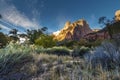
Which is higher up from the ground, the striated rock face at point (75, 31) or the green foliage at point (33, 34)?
the striated rock face at point (75, 31)

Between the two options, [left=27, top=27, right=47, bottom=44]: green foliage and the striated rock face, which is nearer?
[left=27, top=27, right=47, bottom=44]: green foliage

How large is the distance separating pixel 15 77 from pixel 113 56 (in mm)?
3261

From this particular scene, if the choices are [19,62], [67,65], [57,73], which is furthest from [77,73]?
[19,62]

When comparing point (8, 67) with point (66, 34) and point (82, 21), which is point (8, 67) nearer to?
point (66, 34)

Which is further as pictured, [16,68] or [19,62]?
[19,62]

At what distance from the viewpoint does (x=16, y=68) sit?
6.86 m

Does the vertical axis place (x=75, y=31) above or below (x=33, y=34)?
above

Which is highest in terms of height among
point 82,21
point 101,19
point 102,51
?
point 82,21

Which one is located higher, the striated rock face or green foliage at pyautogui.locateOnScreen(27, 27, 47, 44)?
the striated rock face

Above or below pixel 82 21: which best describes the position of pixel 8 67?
below

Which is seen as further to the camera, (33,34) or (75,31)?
(75,31)

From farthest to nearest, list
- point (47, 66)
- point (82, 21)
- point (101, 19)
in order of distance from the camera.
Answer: point (82, 21)
point (101, 19)
point (47, 66)

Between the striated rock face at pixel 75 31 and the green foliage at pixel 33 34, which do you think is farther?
the striated rock face at pixel 75 31

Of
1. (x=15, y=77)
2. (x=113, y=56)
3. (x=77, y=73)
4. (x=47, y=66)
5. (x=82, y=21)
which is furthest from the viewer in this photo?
(x=82, y=21)
